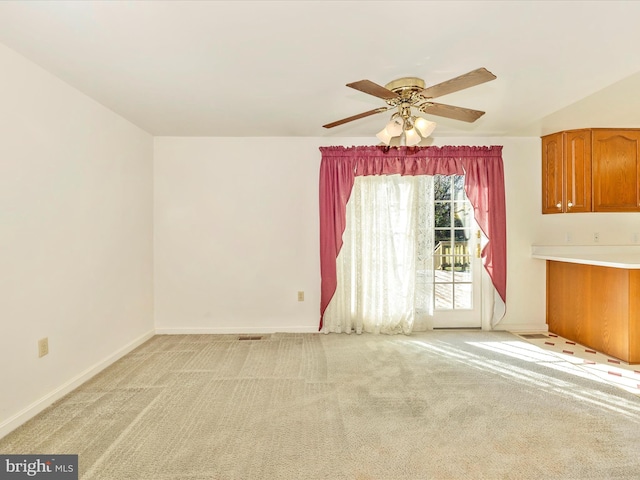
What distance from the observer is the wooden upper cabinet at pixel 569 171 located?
384 cm

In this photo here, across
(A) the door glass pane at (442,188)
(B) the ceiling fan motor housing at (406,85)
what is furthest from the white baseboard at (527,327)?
(B) the ceiling fan motor housing at (406,85)

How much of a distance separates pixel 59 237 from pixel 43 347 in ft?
2.65

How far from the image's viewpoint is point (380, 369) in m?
3.07

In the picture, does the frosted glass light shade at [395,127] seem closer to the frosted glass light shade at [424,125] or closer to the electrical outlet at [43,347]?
the frosted glass light shade at [424,125]

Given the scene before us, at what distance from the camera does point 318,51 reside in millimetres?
2150

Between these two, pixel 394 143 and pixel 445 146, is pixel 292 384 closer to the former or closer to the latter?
pixel 394 143

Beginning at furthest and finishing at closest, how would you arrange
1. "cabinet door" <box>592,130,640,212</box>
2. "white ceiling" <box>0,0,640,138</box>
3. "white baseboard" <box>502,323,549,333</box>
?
"white baseboard" <box>502,323,549,333</box> < "cabinet door" <box>592,130,640,212</box> < "white ceiling" <box>0,0,640,138</box>

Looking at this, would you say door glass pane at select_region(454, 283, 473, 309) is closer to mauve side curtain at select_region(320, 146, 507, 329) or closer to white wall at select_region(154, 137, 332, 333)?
mauve side curtain at select_region(320, 146, 507, 329)

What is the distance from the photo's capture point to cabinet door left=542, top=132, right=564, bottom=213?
13.0ft

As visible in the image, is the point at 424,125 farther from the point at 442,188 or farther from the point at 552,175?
the point at 552,175

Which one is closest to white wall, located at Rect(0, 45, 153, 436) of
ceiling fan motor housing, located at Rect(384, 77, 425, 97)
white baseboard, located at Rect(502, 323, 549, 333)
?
ceiling fan motor housing, located at Rect(384, 77, 425, 97)

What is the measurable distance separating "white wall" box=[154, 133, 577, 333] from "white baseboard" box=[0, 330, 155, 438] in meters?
0.85

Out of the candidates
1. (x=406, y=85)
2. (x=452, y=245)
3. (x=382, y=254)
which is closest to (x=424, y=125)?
(x=406, y=85)


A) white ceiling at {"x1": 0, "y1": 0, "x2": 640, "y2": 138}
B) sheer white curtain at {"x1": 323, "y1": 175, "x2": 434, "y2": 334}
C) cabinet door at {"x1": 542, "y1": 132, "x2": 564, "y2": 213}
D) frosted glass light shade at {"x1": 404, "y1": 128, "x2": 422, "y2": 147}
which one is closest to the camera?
white ceiling at {"x1": 0, "y1": 0, "x2": 640, "y2": 138}
